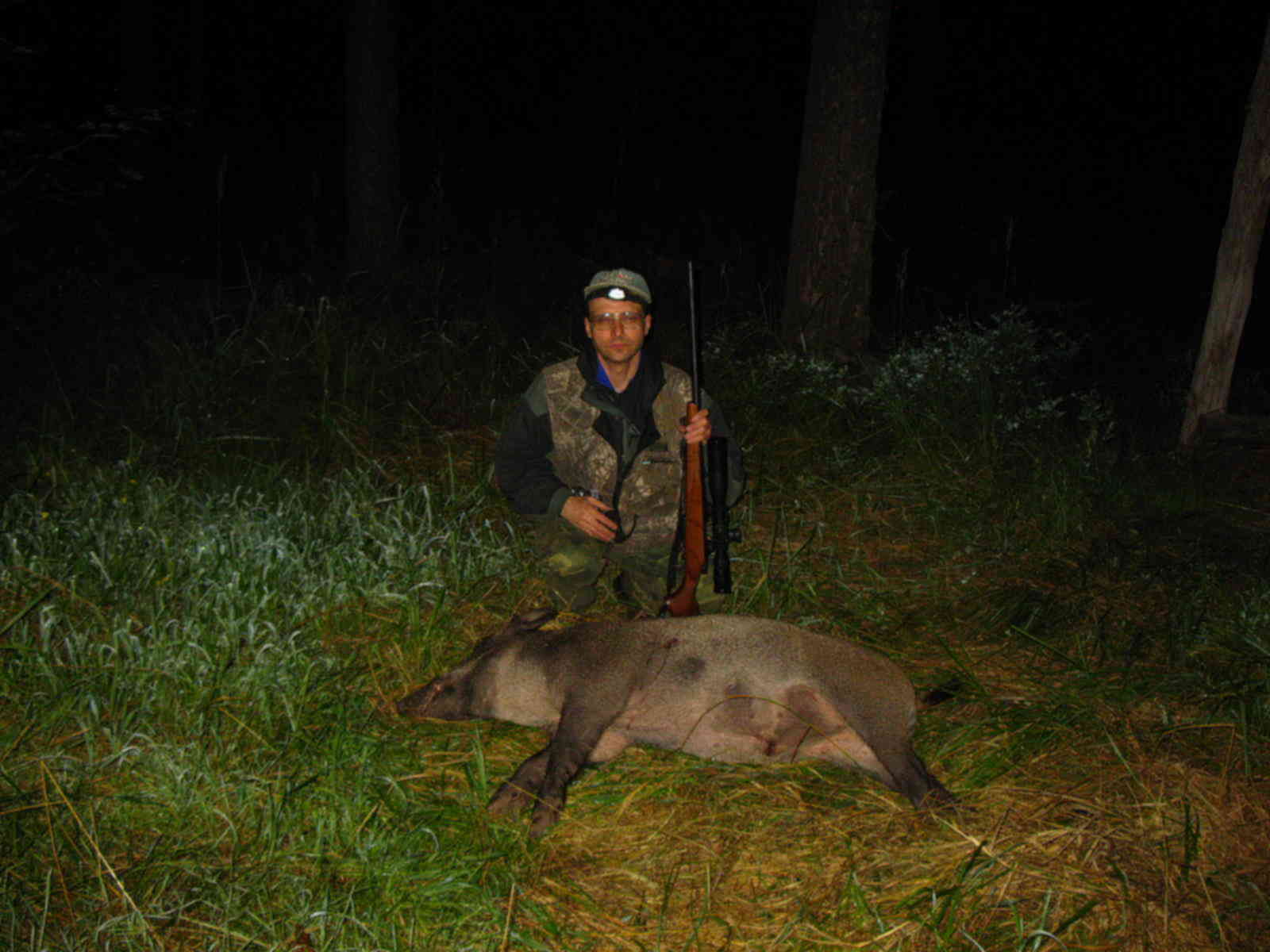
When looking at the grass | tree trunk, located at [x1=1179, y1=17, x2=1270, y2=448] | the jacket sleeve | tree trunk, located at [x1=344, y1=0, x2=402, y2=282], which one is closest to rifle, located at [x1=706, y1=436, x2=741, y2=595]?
the grass

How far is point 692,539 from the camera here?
4.09m

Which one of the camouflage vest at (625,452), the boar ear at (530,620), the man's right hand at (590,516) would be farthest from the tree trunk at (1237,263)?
the boar ear at (530,620)

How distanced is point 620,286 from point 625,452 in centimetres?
77

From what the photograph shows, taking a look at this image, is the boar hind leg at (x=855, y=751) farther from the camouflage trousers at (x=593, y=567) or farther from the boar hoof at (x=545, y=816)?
the camouflage trousers at (x=593, y=567)

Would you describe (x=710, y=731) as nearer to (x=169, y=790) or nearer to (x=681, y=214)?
(x=169, y=790)

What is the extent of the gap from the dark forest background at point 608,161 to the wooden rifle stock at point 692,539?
12.0 ft

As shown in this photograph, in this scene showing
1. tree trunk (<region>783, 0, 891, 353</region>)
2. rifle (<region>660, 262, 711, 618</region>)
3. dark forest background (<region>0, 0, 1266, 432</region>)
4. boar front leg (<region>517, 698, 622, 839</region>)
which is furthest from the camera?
dark forest background (<region>0, 0, 1266, 432</region>)

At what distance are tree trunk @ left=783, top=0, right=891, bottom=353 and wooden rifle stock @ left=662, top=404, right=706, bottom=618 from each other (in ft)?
10.9

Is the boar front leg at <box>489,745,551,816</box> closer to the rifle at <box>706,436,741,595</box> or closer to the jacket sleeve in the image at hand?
the rifle at <box>706,436,741,595</box>

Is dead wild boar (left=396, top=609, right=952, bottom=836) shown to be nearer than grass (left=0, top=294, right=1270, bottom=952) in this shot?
No

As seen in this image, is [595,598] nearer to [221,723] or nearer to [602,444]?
[602,444]

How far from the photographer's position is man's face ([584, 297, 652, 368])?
13.9ft

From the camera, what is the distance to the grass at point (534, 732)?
8.68 feet

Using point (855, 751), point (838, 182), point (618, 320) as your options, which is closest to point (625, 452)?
point (618, 320)
